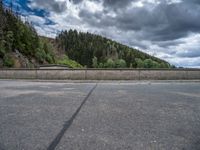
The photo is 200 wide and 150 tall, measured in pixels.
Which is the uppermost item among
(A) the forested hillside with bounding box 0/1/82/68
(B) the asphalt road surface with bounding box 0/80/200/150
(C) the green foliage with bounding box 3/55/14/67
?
(A) the forested hillside with bounding box 0/1/82/68

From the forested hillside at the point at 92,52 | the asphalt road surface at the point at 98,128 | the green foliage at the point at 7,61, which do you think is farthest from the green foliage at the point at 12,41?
the forested hillside at the point at 92,52

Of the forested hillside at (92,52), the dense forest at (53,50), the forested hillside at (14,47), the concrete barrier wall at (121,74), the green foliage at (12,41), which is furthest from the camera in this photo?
the forested hillside at (92,52)

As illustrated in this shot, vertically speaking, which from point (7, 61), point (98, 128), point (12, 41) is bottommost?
point (98, 128)

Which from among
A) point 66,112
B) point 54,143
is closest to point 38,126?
point 54,143

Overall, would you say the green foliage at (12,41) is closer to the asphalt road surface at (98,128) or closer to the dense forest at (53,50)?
the dense forest at (53,50)

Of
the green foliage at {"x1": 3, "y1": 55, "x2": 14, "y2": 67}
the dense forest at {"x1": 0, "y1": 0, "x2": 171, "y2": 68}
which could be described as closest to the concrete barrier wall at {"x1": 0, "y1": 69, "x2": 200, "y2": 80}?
the green foliage at {"x1": 3, "y1": 55, "x2": 14, "y2": 67}

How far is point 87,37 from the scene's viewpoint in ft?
576

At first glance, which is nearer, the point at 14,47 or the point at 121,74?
the point at 121,74

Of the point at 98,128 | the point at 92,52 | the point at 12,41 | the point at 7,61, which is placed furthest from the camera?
the point at 92,52

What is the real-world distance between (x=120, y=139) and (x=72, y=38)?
16858cm

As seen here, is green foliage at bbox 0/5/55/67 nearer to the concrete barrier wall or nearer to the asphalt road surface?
the concrete barrier wall

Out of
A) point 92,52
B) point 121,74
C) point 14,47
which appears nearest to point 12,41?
point 14,47

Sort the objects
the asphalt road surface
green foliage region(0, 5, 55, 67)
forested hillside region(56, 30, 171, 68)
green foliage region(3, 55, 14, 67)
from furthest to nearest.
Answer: forested hillside region(56, 30, 171, 68) → green foliage region(0, 5, 55, 67) → green foliage region(3, 55, 14, 67) → the asphalt road surface

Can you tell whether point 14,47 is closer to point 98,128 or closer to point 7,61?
point 7,61
